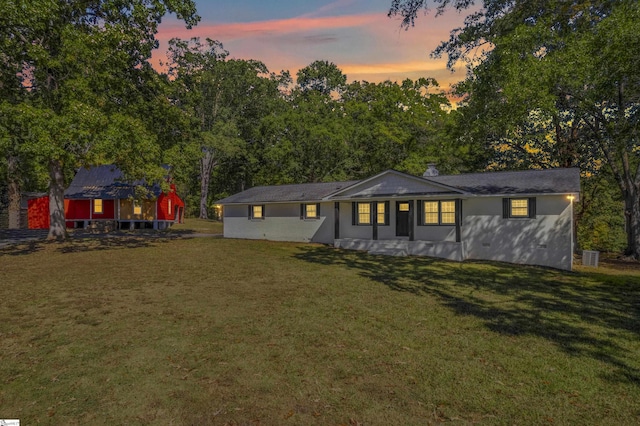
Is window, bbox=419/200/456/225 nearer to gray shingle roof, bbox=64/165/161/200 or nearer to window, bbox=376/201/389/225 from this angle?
window, bbox=376/201/389/225

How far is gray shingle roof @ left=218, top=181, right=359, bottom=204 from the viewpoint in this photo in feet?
84.4

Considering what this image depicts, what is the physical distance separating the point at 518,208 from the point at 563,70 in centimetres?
710

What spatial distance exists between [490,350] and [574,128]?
2720 centimetres

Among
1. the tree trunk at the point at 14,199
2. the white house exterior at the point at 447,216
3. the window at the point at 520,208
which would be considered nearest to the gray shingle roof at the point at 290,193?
the white house exterior at the point at 447,216

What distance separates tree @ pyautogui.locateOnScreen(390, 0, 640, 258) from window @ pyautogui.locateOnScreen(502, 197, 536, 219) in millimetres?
4362

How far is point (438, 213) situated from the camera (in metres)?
20.7

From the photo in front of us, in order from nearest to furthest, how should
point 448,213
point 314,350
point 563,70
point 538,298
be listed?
point 314,350 → point 538,298 → point 563,70 → point 448,213

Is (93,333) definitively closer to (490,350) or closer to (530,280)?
(490,350)

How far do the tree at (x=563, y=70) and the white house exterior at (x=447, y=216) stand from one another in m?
3.61

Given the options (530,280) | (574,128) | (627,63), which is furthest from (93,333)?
(574,128)

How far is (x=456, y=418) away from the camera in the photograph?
14.4 feet

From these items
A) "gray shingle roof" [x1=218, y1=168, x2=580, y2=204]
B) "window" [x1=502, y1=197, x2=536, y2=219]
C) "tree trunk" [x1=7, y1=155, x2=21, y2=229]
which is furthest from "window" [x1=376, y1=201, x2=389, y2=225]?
"tree trunk" [x1=7, y1=155, x2=21, y2=229]

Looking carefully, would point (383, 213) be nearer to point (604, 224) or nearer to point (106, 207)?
point (106, 207)

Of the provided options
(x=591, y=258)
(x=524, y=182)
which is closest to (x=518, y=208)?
(x=524, y=182)
